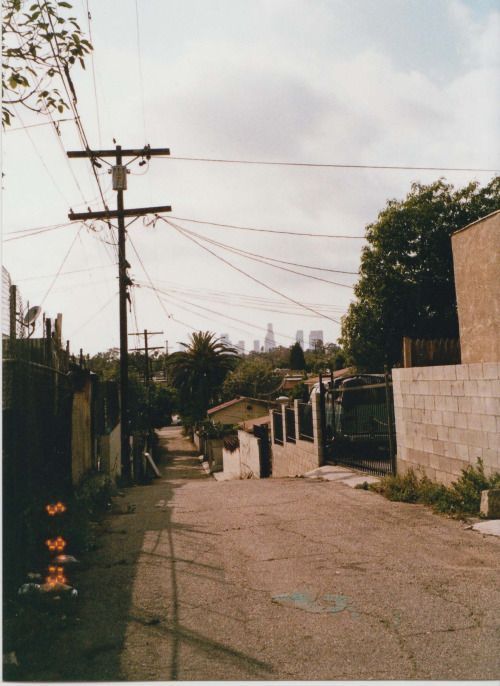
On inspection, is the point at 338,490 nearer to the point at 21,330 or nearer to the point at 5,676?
the point at 21,330

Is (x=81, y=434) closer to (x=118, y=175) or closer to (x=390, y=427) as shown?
(x=390, y=427)

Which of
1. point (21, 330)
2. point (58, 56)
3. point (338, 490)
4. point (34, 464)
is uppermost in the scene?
point (58, 56)

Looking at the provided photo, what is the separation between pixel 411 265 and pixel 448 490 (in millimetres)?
15802

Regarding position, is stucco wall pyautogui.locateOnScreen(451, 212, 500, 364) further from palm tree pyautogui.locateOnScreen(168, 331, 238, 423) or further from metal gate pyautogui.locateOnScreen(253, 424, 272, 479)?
palm tree pyautogui.locateOnScreen(168, 331, 238, 423)

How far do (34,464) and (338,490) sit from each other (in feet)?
17.6

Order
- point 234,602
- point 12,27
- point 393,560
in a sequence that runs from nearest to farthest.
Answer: point 234,602, point 12,27, point 393,560

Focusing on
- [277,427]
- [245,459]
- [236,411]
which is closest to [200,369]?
[236,411]

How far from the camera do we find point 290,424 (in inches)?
682

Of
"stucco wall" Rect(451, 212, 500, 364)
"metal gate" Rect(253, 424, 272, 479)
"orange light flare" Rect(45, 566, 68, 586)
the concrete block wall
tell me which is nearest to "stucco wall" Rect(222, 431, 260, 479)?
"metal gate" Rect(253, 424, 272, 479)

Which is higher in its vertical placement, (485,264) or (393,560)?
(485,264)

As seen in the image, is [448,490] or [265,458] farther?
[265,458]

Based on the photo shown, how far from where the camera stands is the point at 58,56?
5266 millimetres

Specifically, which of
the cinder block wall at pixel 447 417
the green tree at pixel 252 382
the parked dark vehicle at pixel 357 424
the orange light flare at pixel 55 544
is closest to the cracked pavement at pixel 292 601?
the orange light flare at pixel 55 544

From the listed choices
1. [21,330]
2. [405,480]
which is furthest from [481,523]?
[21,330]
